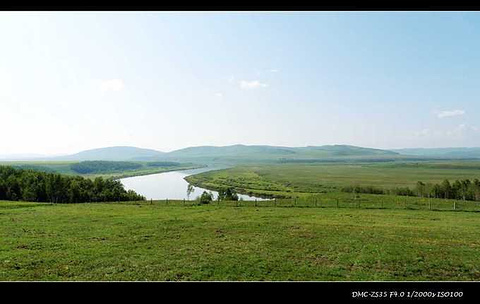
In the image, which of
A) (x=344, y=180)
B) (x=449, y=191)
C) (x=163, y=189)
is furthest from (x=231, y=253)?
(x=344, y=180)

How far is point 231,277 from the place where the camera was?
422cm

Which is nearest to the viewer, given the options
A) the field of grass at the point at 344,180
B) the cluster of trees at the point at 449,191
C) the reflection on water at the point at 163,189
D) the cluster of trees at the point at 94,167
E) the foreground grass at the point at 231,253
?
the foreground grass at the point at 231,253

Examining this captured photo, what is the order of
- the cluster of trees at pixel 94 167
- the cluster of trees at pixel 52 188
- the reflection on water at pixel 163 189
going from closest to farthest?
the cluster of trees at pixel 52 188 → the reflection on water at pixel 163 189 → the cluster of trees at pixel 94 167

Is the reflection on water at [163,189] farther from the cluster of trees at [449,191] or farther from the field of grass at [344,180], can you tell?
the cluster of trees at [449,191]

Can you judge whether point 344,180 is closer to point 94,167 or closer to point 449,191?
point 449,191

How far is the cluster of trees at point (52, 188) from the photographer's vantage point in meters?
20.4

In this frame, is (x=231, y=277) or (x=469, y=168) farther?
(x=469, y=168)

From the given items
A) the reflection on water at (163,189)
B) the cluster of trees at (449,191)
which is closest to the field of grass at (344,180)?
the reflection on water at (163,189)

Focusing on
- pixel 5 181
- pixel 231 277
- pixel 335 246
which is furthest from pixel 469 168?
pixel 5 181

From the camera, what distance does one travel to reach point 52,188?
2169 centimetres

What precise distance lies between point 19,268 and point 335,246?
18.1ft
